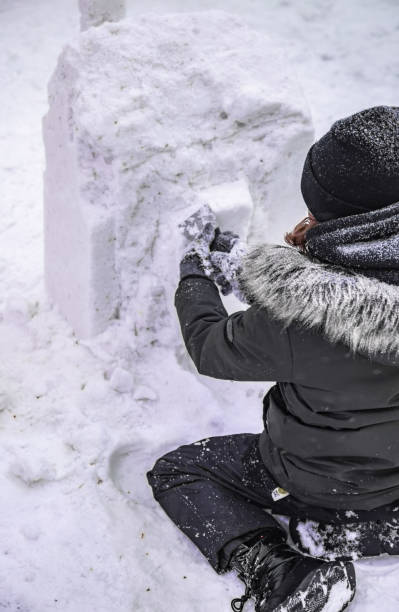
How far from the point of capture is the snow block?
1964 millimetres

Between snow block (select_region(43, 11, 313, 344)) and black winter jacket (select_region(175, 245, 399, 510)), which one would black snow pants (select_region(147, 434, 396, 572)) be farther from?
snow block (select_region(43, 11, 313, 344))

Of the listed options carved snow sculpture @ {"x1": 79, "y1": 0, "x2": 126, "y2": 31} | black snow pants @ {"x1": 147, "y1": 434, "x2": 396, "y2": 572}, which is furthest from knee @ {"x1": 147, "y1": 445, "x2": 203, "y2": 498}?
carved snow sculpture @ {"x1": 79, "y1": 0, "x2": 126, "y2": 31}

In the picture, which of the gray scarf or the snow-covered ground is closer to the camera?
the gray scarf

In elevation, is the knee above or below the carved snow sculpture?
below

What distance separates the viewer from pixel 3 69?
4.28 meters

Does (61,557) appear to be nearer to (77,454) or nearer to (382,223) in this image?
(77,454)

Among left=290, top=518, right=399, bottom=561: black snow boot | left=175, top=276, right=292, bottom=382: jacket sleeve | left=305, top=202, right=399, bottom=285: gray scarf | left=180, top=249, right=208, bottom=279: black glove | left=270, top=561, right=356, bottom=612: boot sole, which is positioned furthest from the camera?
left=180, top=249, right=208, bottom=279: black glove

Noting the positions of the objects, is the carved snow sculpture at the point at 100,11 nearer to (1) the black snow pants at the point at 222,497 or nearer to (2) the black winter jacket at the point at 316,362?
(2) the black winter jacket at the point at 316,362

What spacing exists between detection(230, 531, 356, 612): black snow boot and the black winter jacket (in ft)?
0.51

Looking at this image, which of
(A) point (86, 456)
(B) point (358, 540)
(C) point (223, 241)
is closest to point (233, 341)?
(C) point (223, 241)

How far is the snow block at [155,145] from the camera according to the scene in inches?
77.3

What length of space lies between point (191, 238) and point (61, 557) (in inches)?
38.6

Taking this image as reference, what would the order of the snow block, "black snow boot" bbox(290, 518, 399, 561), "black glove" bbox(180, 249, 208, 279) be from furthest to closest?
the snow block, "black glove" bbox(180, 249, 208, 279), "black snow boot" bbox(290, 518, 399, 561)

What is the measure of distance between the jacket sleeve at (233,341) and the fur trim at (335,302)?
2.2 inches
